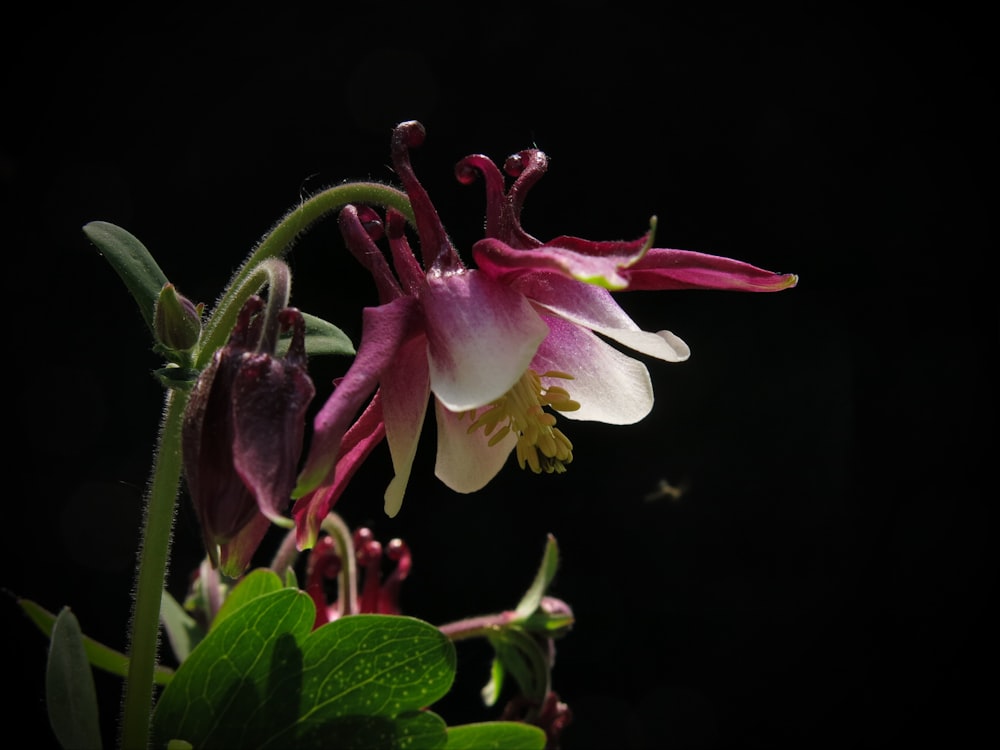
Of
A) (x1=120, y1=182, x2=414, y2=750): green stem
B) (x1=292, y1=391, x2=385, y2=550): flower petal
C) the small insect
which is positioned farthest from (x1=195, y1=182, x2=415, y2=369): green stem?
the small insect

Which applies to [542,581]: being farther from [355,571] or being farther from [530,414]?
[530,414]

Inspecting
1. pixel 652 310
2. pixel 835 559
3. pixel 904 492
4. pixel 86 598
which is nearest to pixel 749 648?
pixel 835 559

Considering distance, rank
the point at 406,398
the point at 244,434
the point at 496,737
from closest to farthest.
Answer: the point at 244,434, the point at 406,398, the point at 496,737

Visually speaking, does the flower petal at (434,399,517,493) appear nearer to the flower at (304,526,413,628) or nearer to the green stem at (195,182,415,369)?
the green stem at (195,182,415,369)

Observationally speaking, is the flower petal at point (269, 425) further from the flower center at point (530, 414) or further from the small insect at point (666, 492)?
the small insect at point (666, 492)

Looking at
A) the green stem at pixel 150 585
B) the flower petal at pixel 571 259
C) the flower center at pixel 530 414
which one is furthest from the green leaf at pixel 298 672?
the flower petal at pixel 571 259

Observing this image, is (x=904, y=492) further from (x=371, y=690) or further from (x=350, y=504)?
(x=371, y=690)

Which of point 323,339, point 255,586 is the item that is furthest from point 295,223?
point 255,586
